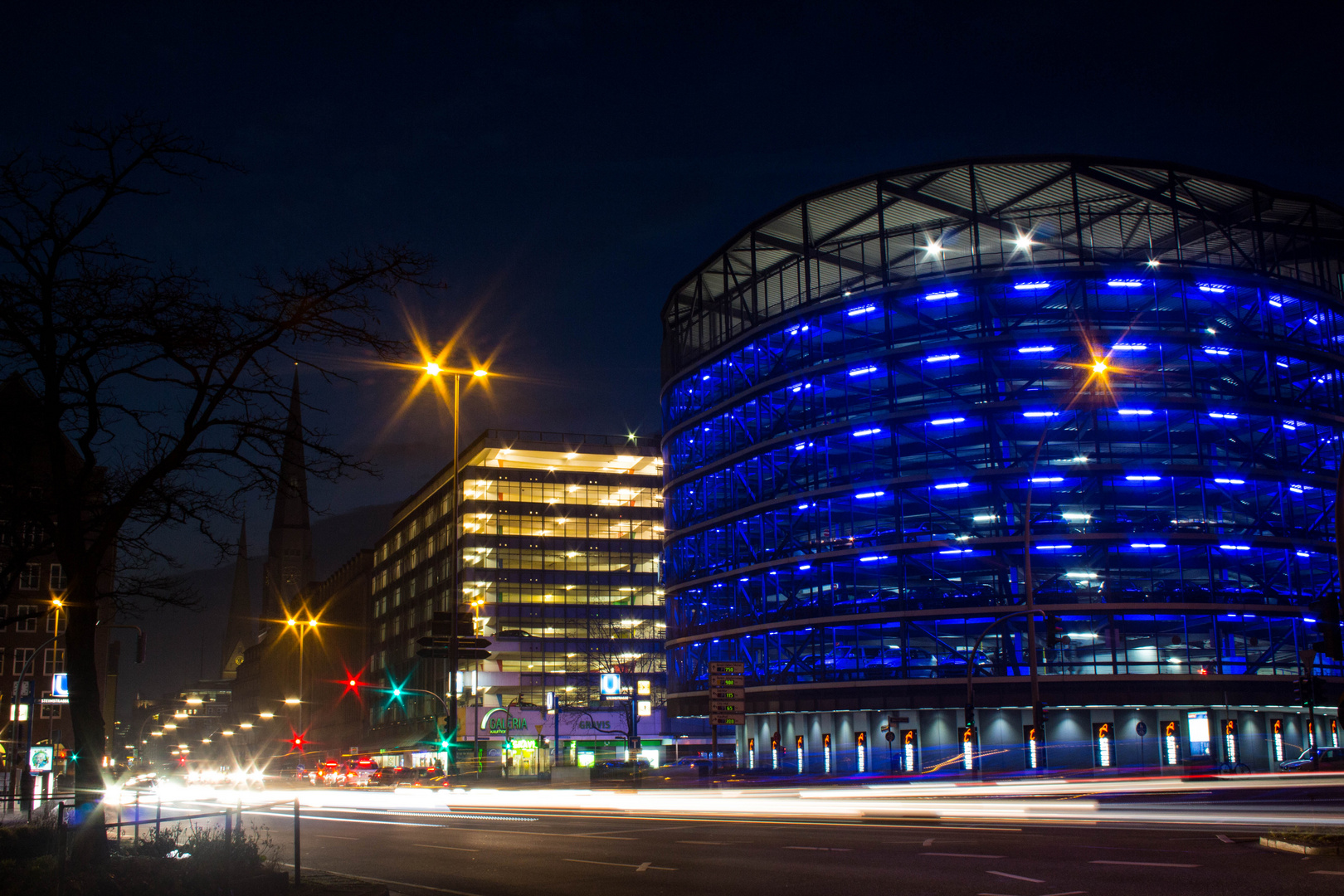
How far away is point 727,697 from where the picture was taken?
40844mm

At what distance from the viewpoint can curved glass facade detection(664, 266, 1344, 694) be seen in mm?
63062

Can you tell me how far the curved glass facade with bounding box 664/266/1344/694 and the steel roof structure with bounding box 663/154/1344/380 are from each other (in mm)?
2458

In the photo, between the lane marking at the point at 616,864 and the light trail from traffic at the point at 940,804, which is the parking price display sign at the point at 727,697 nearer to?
the light trail from traffic at the point at 940,804

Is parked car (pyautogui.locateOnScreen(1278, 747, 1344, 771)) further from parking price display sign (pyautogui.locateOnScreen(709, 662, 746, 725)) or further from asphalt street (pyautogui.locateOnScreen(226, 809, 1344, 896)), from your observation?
parking price display sign (pyautogui.locateOnScreen(709, 662, 746, 725))

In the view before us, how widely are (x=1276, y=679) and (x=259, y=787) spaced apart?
2205 inches

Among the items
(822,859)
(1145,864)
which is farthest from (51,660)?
(1145,864)

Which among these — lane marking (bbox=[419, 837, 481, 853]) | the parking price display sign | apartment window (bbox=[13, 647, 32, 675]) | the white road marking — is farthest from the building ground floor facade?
apartment window (bbox=[13, 647, 32, 675])

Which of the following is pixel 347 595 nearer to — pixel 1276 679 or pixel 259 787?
pixel 259 787

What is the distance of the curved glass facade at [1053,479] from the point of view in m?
63.1

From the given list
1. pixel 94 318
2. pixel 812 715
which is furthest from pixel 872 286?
pixel 94 318

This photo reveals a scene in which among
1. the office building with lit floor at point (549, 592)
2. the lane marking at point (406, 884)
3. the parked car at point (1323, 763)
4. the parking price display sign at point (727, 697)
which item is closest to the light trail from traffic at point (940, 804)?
the lane marking at point (406, 884)

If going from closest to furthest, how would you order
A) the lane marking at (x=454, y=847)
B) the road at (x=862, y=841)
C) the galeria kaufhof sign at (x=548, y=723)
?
the road at (x=862, y=841) < the lane marking at (x=454, y=847) < the galeria kaufhof sign at (x=548, y=723)

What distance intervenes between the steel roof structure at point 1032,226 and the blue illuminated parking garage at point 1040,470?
26cm

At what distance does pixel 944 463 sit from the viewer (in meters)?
66.4
